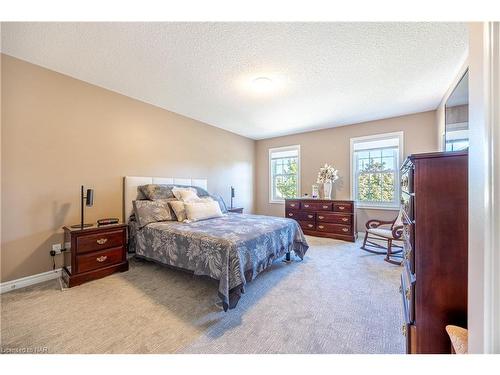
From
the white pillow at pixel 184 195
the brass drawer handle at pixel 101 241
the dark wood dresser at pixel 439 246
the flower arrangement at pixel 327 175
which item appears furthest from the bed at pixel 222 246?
the flower arrangement at pixel 327 175

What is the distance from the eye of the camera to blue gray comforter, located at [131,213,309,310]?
1.84 m

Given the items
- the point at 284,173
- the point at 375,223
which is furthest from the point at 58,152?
the point at 375,223

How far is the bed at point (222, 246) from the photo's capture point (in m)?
1.85

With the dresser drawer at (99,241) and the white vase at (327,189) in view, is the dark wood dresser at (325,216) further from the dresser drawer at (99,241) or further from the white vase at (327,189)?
the dresser drawer at (99,241)

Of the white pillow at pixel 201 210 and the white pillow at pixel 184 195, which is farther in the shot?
the white pillow at pixel 184 195

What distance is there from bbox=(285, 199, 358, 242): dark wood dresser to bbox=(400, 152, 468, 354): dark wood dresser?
127 inches

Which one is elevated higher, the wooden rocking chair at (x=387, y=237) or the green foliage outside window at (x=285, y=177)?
the green foliage outside window at (x=285, y=177)

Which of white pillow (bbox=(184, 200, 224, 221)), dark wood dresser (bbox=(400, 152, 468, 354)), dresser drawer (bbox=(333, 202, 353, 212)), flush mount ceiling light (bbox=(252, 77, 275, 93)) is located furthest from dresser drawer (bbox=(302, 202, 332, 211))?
dark wood dresser (bbox=(400, 152, 468, 354))

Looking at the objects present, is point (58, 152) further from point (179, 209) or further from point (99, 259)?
point (179, 209)

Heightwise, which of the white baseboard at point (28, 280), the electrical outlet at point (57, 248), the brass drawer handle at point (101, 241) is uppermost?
the brass drawer handle at point (101, 241)

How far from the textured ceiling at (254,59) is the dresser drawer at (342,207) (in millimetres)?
1875

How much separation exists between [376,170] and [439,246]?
3.83 metres

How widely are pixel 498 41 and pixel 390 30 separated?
1.77 metres
